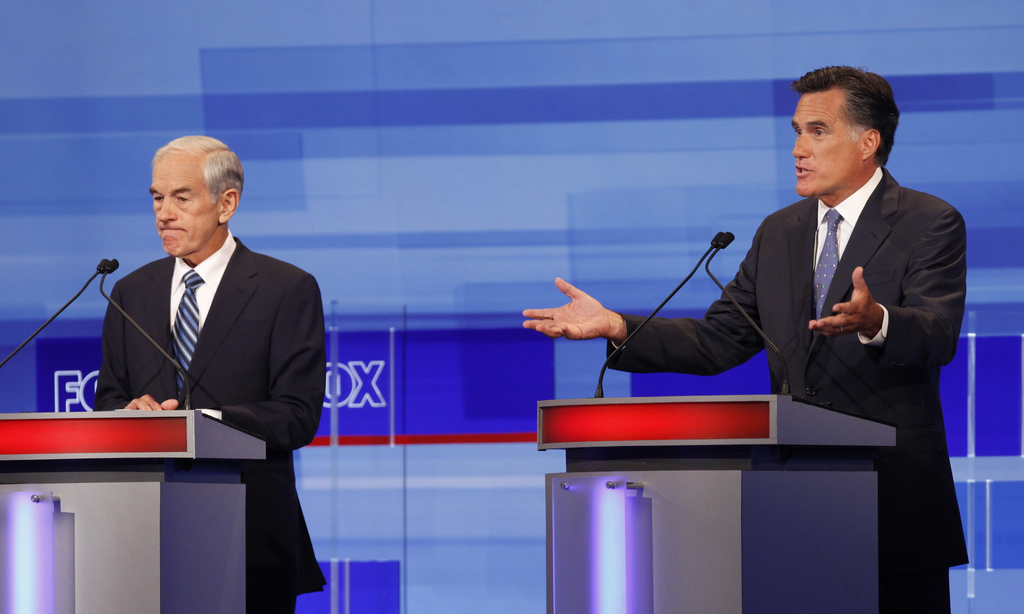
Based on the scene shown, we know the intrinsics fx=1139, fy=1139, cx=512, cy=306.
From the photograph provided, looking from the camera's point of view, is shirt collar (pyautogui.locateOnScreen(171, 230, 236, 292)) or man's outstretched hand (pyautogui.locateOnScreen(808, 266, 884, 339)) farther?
shirt collar (pyautogui.locateOnScreen(171, 230, 236, 292))

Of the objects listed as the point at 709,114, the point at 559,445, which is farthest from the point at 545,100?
the point at 559,445

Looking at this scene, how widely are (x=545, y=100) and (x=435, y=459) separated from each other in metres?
1.46

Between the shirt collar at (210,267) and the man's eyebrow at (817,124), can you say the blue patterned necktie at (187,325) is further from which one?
the man's eyebrow at (817,124)

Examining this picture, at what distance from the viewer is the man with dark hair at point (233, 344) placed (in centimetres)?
236

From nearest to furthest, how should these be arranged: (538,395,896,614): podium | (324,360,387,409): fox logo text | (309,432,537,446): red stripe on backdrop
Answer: (538,395,896,614): podium < (324,360,387,409): fox logo text < (309,432,537,446): red stripe on backdrop

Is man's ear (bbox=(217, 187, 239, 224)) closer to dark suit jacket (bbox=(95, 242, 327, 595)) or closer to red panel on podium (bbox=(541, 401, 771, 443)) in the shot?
dark suit jacket (bbox=(95, 242, 327, 595))

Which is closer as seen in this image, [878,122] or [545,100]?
[878,122]

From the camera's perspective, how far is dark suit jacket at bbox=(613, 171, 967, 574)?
7.11ft

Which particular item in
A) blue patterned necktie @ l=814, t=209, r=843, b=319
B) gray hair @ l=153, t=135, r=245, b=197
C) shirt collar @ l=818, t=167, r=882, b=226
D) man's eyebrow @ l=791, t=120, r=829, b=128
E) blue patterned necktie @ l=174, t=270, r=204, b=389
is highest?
man's eyebrow @ l=791, t=120, r=829, b=128

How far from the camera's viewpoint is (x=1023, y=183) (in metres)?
4.18

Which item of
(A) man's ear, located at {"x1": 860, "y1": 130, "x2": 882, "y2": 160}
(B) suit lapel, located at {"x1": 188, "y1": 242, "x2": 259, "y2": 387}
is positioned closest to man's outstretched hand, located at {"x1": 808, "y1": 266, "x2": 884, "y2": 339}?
(A) man's ear, located at {"x1": 860, "y1": 130, "x2": 882, "y2": 160}

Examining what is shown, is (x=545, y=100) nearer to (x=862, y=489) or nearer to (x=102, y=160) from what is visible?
(x=102, y=160)

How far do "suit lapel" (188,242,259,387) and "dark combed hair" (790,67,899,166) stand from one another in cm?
135

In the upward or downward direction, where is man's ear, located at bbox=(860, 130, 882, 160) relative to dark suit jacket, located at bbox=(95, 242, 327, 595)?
upward
